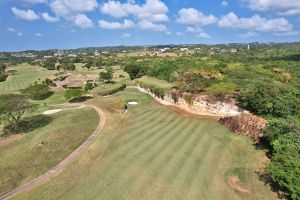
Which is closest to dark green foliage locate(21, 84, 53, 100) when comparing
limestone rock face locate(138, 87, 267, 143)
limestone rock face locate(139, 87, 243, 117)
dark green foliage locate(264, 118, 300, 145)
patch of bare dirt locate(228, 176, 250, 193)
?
limestone rock face locate(138, 87, 267, 143)

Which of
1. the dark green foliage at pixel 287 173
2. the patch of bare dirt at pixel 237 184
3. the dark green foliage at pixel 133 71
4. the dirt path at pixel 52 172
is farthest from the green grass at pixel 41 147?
the dark green foliage at pixel 133 71

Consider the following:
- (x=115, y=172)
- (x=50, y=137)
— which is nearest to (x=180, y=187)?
(x=115, y=172)

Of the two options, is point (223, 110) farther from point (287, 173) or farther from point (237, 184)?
point (287, 173)

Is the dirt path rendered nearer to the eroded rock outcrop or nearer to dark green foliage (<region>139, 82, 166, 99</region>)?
the eroded rock outcrop

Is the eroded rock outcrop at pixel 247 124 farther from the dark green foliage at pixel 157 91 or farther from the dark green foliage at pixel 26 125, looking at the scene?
the dark green foliage at pixel 26 125

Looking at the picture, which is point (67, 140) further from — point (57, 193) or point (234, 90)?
point (234, 90)

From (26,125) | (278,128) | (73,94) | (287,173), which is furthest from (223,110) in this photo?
(73,94)

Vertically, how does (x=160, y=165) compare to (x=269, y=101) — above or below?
below
